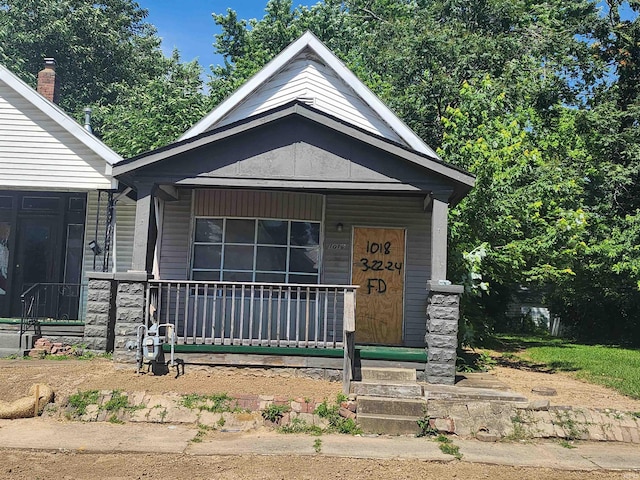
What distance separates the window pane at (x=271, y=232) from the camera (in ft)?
36.6

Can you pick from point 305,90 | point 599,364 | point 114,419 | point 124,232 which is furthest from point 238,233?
point 599,364

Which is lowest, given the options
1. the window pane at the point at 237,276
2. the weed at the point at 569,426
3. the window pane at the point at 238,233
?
the weed at the point at 569,426

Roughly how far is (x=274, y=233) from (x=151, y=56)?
28460mm

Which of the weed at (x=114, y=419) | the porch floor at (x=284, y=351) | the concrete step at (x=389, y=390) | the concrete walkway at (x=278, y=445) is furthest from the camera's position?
the porch floor at (x=284, y=351)

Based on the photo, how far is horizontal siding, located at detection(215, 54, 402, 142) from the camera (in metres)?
11.8

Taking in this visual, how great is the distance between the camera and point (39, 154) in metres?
12.0

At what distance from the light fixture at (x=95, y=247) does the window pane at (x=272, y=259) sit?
3.83 meters

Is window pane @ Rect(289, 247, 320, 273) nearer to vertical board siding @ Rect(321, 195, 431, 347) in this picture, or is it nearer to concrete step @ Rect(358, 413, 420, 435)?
vertical board siding @ Rect(321, 195, 431, 347)

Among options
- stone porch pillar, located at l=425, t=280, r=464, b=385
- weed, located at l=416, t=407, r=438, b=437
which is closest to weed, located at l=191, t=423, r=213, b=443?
weed, located at l=416, t=407, r=438, b=437

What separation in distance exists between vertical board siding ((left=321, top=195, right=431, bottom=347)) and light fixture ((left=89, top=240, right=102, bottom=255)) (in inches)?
195

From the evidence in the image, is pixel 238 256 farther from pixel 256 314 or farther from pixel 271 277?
pixel 256 314

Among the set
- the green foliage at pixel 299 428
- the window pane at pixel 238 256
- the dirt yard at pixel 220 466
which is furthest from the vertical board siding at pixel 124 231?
the green foliage at pixel 299 428

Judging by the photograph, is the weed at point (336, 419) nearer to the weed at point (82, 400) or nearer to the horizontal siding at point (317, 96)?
the weed at point (82, 400)

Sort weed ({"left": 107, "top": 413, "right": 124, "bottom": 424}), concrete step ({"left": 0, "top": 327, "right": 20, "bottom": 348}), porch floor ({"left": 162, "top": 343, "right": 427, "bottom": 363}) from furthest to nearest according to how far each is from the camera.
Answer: concrete step ({"left": 0, "top": 327, "right": 20, "bottom": 348}) → porch floor ({"left": 162, "top": 343, "right": 427, "bottom": 363}) → weed ({"left": 107, "top": 413, "right": 124, "bottom": 424})
